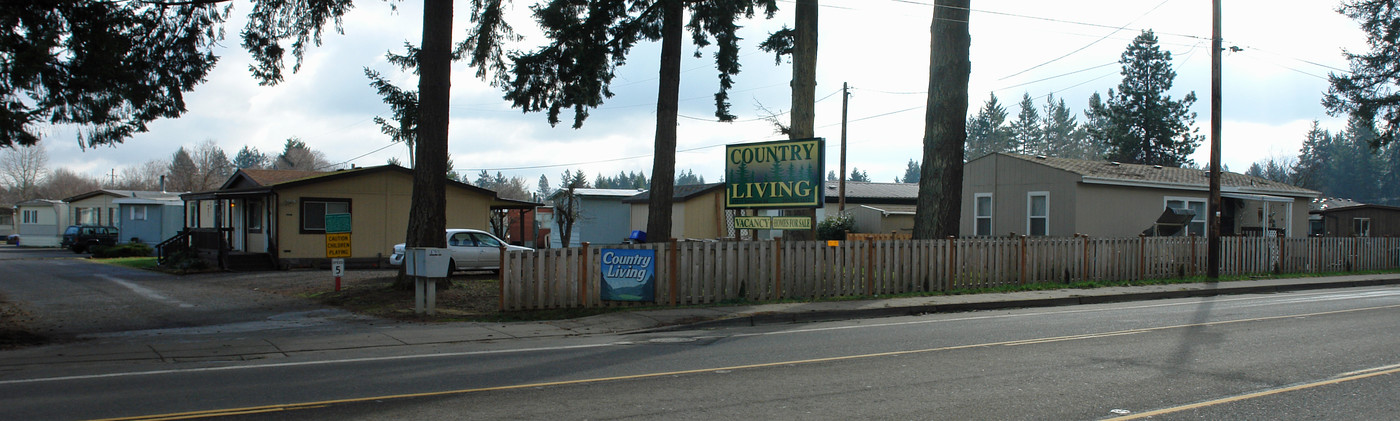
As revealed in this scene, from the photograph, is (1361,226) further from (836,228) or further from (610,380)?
(610,380)

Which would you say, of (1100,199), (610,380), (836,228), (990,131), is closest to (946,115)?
(1100,199)

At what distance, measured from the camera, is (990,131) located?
104125 millimetres

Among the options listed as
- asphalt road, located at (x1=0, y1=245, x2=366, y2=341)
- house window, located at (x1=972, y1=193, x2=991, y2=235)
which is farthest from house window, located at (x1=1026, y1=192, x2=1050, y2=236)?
asphalt road, located at (x1=0, y1=245, x2=366, y2=341)

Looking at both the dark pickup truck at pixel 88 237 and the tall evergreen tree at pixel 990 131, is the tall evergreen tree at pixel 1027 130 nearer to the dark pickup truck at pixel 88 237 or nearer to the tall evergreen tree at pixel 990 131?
the tall evergreen tree at pixel 990 131

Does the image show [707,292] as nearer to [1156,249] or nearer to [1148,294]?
[1148,294]

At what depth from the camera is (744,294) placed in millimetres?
15898

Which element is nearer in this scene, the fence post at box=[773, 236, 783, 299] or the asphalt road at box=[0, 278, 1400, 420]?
the asphalt road at box=[0, 278, 1400, 420]

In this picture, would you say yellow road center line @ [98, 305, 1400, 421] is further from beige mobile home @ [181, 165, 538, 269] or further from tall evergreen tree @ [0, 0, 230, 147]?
→ beige mobile home @ [181, 165, 538, 269]

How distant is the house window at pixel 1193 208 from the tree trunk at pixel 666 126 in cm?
1702

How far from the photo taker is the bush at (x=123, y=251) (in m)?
37.2

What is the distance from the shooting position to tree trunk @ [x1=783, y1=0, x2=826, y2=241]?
20.3 m

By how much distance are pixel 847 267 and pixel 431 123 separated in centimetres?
847

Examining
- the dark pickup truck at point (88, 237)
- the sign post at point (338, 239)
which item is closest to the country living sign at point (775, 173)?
the sign post at point (338, 239)

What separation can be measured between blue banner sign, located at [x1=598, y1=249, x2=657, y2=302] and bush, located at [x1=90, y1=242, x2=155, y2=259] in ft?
104
